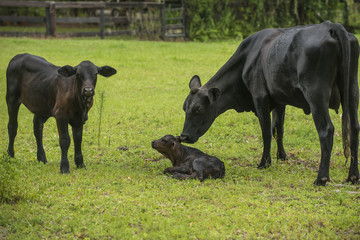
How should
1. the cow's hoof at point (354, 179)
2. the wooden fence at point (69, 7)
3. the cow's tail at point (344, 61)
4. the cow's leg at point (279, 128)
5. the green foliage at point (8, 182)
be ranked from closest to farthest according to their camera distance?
the green foliage at point (8, 182) → the cow's tail at point (344, 61) → the cow's hoof at point (354, 179) → the cow's leg at point (279, 128) → the wooden fence at point (69, 7)

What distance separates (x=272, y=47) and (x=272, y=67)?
1.19ft

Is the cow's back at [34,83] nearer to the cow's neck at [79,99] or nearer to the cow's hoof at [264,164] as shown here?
the cow's neck at [79,99]

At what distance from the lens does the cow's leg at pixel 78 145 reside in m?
9.05

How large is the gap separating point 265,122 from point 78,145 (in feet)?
9.93

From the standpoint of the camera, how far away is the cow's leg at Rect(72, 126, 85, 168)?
905 cm

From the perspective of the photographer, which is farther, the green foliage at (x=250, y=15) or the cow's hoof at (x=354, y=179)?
the green foliage at (x=250, y=15)

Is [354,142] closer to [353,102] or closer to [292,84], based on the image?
[353,102]

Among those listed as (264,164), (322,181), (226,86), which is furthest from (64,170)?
(322,181)

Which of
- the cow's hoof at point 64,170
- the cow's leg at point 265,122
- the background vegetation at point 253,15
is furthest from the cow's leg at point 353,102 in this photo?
the background vegetation at point 253,15

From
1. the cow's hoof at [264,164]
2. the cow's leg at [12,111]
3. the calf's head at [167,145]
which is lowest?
the cow's hoof at [264,164]

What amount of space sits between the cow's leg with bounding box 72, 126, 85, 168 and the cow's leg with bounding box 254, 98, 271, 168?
2867 millimetres

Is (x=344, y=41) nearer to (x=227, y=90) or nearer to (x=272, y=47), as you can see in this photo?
(x=272, y=47)

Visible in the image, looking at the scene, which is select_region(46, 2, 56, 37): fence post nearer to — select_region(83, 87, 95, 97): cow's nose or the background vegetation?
the background vegetation

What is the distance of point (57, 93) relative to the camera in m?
8.89
